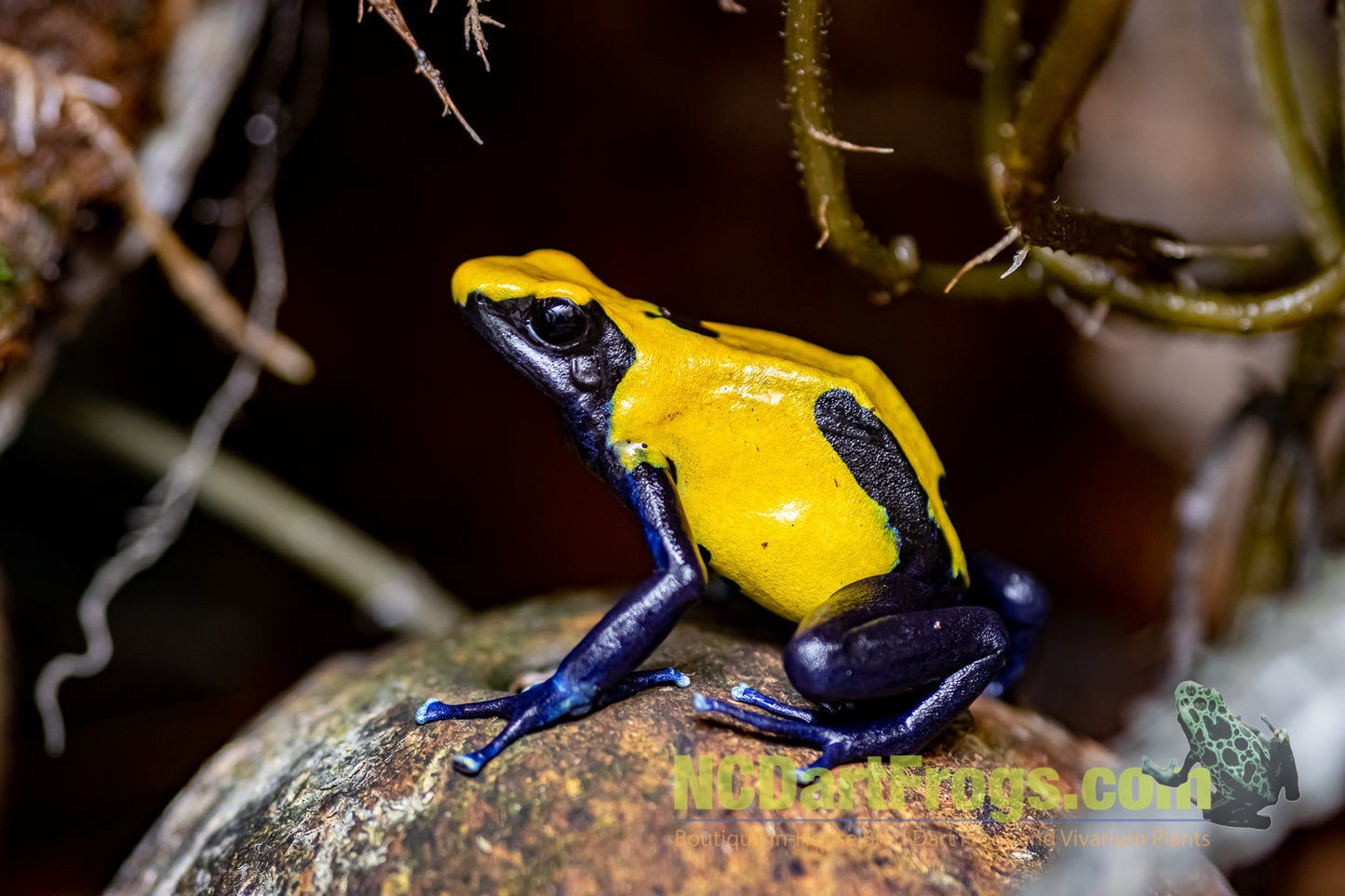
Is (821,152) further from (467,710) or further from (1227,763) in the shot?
(1227,763)

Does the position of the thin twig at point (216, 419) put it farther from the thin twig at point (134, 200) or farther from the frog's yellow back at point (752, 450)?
the frog's yellow back at point (752, 450)

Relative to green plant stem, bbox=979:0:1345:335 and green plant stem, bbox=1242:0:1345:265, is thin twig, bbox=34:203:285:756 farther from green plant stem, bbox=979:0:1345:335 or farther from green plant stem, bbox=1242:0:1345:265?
green plant stem, bbox=1242:0:1345:265

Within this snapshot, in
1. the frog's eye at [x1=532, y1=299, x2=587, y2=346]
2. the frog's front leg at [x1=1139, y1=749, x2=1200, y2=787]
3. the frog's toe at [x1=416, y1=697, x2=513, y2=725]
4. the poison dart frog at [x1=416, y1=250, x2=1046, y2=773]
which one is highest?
the frog's eye at [x1=532, y1=299, x2=587, y2=346]

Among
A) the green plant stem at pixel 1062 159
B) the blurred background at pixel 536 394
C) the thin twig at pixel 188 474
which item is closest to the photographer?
the green plant stem at pixel 1062 159

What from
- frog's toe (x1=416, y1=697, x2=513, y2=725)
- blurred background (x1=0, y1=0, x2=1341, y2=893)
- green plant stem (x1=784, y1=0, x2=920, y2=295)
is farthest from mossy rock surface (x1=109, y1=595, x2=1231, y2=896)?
blurred background (x1=0, y1=0, x2=1341, y2=893)

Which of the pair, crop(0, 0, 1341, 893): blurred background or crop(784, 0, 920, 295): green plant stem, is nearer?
crop(784, 0, 920, 295): green plant stem

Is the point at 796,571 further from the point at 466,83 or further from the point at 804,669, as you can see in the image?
the point at 466,83

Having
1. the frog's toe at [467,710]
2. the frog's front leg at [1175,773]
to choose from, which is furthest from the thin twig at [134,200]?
the frog's front leg at [1175,773]
